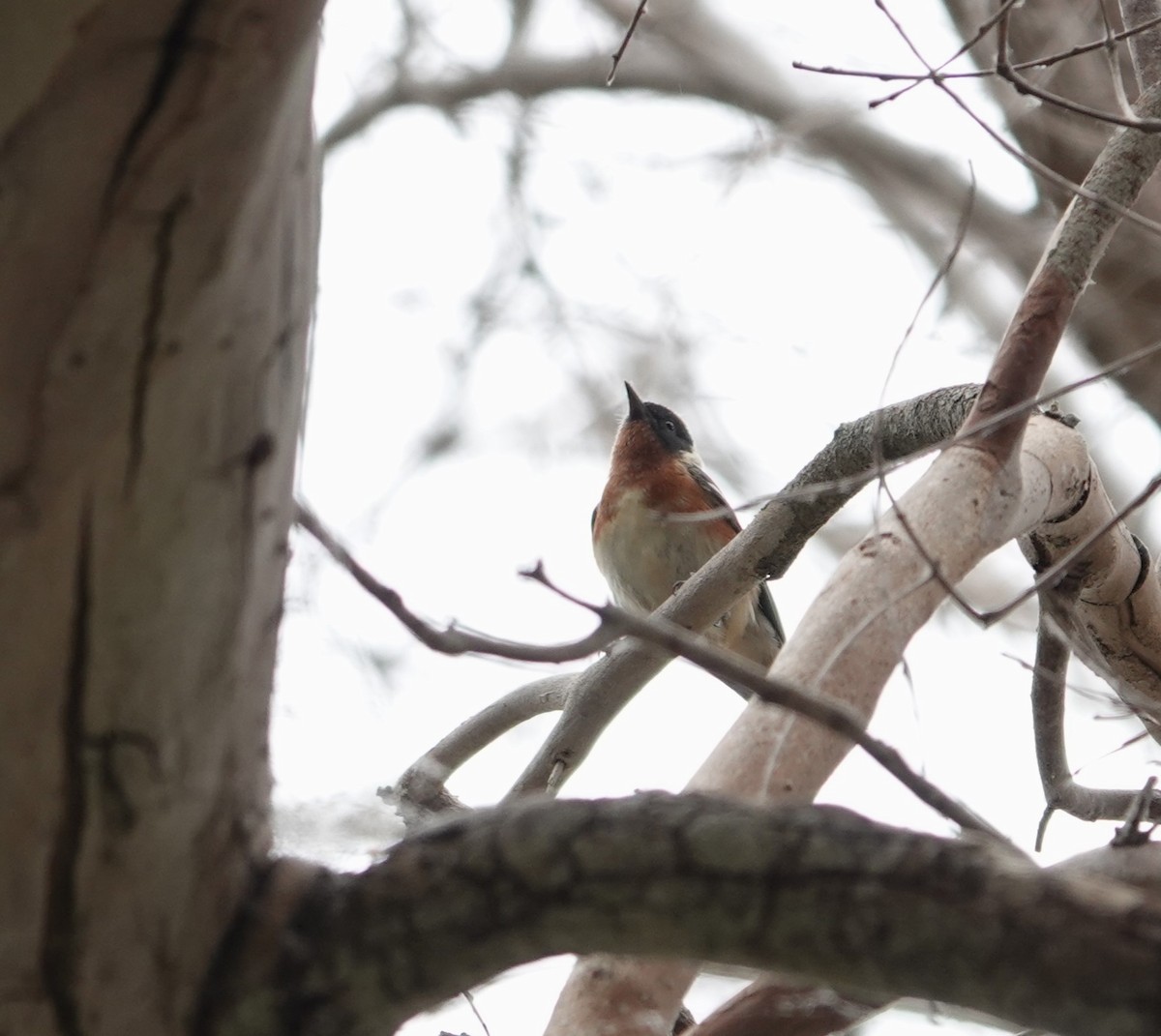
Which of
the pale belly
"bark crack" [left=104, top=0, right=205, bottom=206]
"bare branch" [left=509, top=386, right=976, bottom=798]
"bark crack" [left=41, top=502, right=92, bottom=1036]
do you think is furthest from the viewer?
the pale belly

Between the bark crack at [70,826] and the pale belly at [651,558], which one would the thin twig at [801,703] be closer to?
the bark crack at [70,826]

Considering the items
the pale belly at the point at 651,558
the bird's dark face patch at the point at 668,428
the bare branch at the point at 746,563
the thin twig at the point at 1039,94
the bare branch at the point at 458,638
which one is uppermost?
the bird's dark face patch at the point at 668,428

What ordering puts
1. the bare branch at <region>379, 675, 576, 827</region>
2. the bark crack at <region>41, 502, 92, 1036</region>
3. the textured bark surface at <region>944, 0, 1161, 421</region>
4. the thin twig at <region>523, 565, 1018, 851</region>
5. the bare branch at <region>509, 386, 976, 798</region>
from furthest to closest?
the textured bark surface at <region>944, 0, 1161, 421</region> → the bare branch at <region>379, 675, 576, 827</region> → the bare branch at <region>509, 386, 976, 798</region> → the thin twig at <region>523, 565, 1018, 851</region> → the bark crack at <region>41, 502, 92, 1036</region>

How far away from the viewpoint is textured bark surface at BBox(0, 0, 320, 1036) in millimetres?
1006

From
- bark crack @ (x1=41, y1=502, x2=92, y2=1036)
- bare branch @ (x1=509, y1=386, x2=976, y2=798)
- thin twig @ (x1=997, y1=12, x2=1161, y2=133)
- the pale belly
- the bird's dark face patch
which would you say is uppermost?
the bird's dark face patch

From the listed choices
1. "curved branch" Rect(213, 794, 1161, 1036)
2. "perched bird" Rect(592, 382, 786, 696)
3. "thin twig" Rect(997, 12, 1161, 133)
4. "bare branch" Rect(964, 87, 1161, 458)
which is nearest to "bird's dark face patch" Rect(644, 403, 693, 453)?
"perched bird" Rect(592, 382, 786, 696)

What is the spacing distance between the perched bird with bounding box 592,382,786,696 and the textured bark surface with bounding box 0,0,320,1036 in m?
4.66

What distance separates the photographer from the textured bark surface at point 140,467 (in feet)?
3.30

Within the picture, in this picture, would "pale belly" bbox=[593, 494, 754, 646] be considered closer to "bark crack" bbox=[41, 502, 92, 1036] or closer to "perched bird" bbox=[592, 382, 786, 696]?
"perched bird" bbox=[592, 382, 786, 696]

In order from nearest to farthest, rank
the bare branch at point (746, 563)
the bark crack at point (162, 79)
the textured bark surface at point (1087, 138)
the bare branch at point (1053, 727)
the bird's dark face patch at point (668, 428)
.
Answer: the bark crack at point (162, 79) < the bare branch at point (1053, 727) < the bare branch at point (746, 563) < the textured bark surface at point (1087, 138) < the bird's dark face patch at point (668, 428)

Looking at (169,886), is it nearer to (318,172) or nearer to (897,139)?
(318,172)

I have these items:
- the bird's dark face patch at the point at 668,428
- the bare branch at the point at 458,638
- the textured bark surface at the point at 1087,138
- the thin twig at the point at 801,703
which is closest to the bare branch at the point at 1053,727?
the thin twig at the point at 801,703

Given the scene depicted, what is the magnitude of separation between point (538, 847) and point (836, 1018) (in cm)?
67

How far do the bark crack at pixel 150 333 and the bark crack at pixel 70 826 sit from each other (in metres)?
0.06
